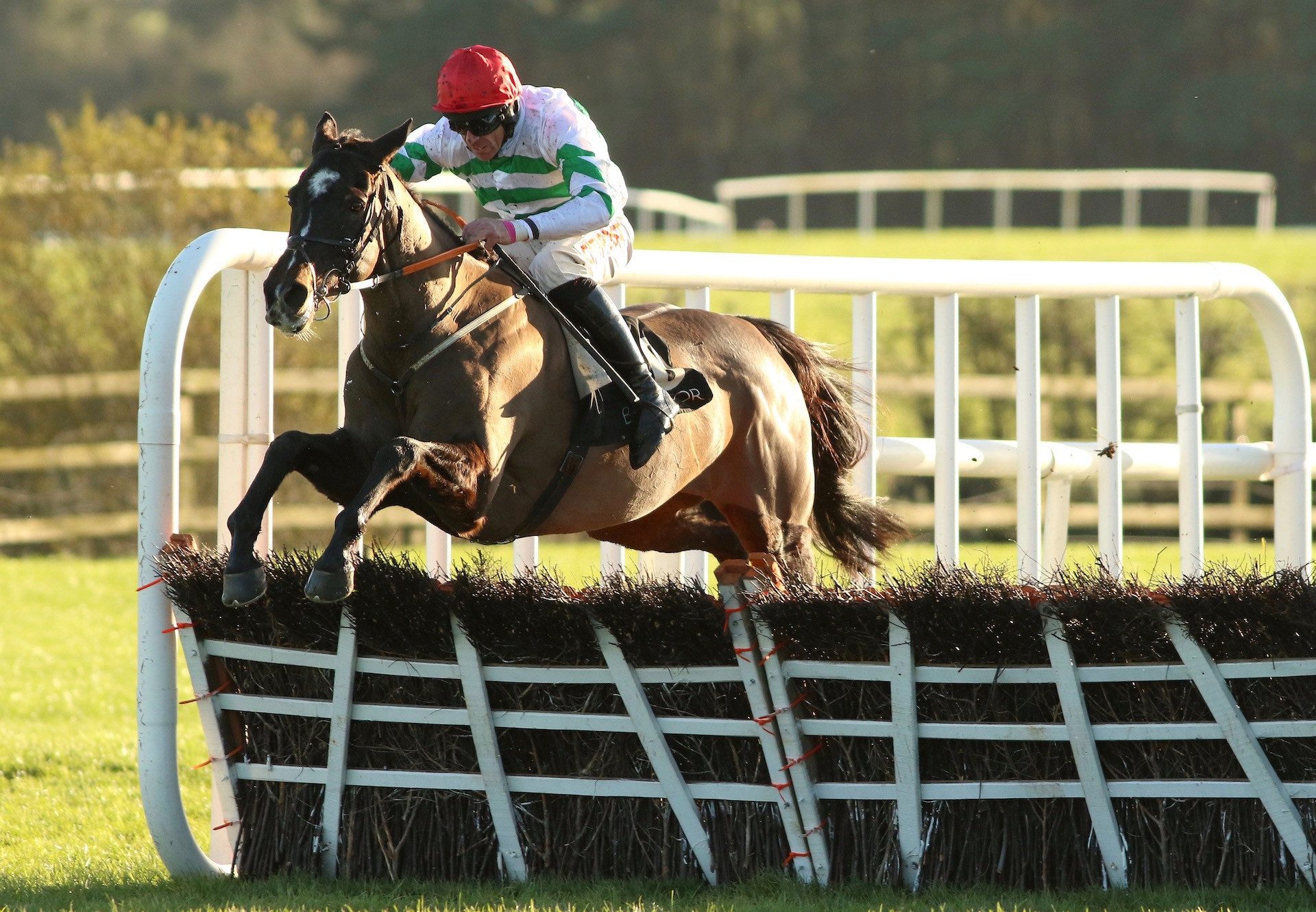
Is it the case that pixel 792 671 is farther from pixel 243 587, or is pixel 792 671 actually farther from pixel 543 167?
Answer: pixel 543 167

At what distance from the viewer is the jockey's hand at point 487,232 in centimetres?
408

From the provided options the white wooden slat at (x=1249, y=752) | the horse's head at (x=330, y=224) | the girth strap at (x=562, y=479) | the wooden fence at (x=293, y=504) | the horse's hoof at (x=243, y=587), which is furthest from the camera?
the wooden fence at (x=293, y=504)

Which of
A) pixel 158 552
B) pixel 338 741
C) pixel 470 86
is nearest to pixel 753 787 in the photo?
pixel 338 741

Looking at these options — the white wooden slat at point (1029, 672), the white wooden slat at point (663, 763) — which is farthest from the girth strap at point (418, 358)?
the white wooden slat at point (1029, 672)

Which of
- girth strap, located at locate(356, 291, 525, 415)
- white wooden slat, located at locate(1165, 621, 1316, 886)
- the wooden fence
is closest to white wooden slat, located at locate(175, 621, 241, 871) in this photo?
girth strap, located at locate(356, 291, 525, 415)

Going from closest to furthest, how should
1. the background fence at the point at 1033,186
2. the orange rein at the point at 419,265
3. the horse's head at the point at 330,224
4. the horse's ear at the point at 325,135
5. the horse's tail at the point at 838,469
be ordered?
the horse's head at the point at 330,224, the horse's ear at the point at 325,135, the orange rein at the point at 419,265, the horse's tail at the point at 838,469, the background fence at the point at 1033,186

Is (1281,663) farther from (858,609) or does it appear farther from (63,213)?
(63,213)

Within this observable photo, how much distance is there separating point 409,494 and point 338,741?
63 cm

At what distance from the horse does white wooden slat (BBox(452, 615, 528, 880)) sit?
13.5 inches

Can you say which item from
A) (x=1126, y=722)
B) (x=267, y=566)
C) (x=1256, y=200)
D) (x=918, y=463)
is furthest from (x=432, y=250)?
(x=1256, y=200)

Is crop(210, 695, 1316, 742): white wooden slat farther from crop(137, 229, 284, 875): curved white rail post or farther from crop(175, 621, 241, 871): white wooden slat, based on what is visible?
crop(137, 229, 284, 875): curved white rail post

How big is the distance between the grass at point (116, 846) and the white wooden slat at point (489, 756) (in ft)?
0.27

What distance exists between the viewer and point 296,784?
13.4 feet

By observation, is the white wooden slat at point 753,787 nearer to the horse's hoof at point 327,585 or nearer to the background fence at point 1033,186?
the horse's hoof at point 327,585
